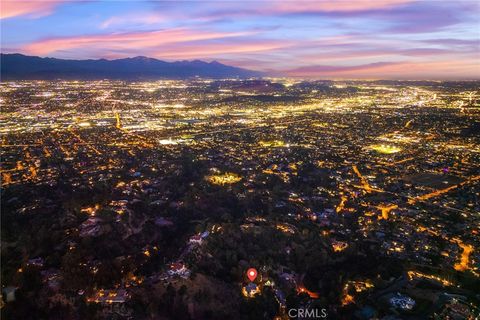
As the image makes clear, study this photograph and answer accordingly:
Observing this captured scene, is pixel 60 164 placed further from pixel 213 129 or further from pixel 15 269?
pixel 213 129

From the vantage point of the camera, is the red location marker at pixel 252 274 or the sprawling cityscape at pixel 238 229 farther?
the red location marker at pixel 252 274

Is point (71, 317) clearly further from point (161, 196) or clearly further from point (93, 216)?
point (161, 196)

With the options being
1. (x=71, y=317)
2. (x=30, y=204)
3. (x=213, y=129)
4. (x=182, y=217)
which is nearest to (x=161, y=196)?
(x=182, y=217)

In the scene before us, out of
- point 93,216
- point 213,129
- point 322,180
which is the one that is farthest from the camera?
point 213,129

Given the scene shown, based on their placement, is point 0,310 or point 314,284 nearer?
point 0,310

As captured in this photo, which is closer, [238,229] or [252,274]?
[252,274]

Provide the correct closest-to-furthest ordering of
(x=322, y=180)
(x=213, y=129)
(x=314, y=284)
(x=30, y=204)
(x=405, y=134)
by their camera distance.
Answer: (x=314, y=284), (x=30, y=204), (x=322, y=180), (x=405, y=134), (x=213, y=129)

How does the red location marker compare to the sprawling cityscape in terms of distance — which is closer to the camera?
the sprawling cityscape
